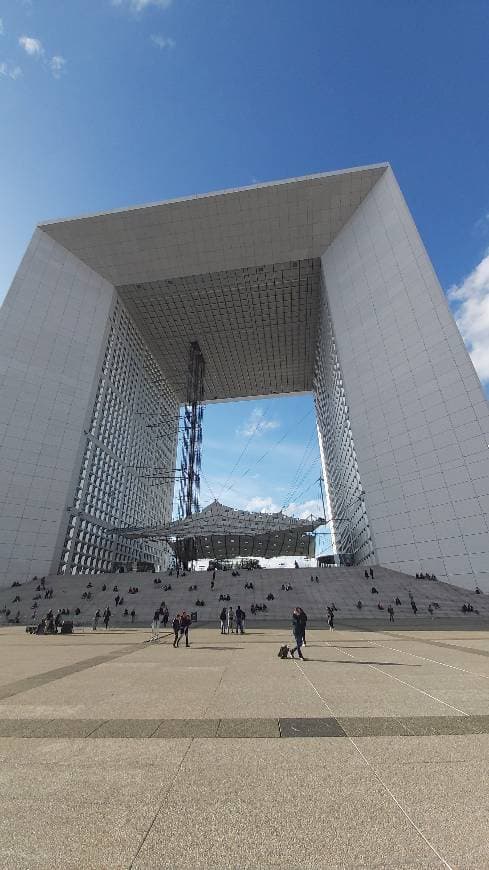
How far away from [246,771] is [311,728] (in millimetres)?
1581

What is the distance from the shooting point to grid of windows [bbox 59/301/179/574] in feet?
172

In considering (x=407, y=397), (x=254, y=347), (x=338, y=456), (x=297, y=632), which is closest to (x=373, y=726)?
(x=297, y=632)

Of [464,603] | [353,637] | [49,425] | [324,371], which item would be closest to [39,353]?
[49,425]

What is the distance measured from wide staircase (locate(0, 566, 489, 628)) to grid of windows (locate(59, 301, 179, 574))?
12109 millimetres

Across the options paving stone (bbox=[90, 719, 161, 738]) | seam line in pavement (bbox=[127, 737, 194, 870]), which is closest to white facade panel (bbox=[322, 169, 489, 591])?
paving stone (bbox=[90, 719, 161, 738])

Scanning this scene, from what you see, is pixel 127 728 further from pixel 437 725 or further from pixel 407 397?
pixel 407 397

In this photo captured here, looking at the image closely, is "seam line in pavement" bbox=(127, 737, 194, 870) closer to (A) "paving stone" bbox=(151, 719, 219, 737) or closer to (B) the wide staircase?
(A) "paving stone" bbox=(151, 719, 219, 737)

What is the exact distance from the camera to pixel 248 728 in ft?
16.6

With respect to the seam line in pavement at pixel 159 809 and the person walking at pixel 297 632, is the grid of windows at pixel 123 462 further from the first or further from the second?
the seam line in pavement at pixel 159 809

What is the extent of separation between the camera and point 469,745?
14.4 feet

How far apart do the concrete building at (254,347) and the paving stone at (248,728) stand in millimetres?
36661

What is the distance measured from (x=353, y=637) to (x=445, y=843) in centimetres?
1550

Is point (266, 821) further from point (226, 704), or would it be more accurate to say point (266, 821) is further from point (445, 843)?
point (226, 704)

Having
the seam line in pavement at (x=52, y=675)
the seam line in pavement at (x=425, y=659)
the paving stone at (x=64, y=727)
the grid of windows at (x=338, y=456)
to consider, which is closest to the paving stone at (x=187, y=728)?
the paving stone at (x=64, y=727)
